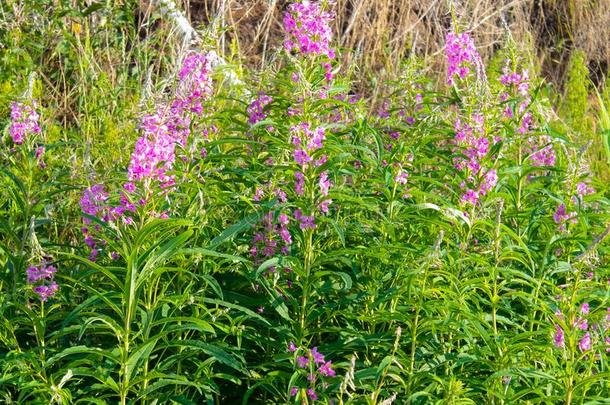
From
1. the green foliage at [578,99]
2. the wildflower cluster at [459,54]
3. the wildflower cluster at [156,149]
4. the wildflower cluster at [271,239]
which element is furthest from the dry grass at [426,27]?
the wildflower cluster at [156,149]

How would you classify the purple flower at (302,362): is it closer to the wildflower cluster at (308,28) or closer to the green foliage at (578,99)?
the wildflower cluster at (308,28)

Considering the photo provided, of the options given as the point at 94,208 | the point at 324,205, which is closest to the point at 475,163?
the point at 324,205

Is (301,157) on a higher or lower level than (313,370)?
higher

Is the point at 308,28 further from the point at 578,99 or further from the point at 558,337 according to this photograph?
the point at 578,99

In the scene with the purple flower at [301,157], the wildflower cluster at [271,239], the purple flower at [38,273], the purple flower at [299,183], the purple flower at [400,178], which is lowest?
the wildflower cluster at [271,239]

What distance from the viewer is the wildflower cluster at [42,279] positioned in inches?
137

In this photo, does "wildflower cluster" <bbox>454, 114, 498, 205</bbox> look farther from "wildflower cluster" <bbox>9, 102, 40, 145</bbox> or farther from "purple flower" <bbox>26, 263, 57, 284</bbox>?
"wildflower cluster" <bbox>9, 102, 40, 145</bbox>

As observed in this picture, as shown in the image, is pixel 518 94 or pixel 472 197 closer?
pixel 472 197

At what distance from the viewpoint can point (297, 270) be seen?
3.52 metres

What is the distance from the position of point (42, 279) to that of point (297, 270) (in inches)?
34.2

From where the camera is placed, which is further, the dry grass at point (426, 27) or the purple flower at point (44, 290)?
the dry grass at point (426, 27)

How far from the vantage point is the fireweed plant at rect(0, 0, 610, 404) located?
3.28 m

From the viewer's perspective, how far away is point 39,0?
7.01 m

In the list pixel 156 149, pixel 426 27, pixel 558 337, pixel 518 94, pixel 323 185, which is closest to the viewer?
pixel 156 149
